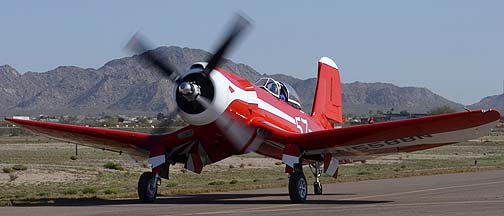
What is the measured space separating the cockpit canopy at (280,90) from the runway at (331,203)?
269cm

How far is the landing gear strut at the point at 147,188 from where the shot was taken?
23.1m

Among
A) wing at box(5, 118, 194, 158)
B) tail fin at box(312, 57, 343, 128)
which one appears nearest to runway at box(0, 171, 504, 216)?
wing at box(5, 118, 194, 158)

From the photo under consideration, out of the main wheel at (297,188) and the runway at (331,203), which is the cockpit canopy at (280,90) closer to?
the runway at (331,203)

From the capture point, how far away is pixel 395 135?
22922 mm

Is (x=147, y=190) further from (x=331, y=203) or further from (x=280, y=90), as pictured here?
(x=280, y=90)

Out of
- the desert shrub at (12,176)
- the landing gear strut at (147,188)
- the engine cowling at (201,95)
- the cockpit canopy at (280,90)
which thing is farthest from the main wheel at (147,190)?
the desert shrub at (12,176)

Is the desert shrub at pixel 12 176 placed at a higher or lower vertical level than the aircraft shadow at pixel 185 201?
higher

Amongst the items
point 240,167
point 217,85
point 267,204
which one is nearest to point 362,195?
point 267,204

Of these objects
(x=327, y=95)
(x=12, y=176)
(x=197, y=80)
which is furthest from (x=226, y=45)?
(x=12, y=176)

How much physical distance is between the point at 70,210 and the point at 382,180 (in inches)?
679

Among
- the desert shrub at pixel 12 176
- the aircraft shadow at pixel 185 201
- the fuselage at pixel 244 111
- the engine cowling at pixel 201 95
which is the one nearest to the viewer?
the engine cowling at pixel 201 95

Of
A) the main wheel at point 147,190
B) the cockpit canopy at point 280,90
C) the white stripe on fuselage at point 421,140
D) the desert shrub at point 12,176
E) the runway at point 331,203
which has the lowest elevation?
the runway at point 331,203

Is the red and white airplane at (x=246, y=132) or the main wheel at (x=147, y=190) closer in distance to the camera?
the red and white airplane at (x=246, y=132)

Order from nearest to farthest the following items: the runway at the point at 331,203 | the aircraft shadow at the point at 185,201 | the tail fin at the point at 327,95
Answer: the runway at the point at 331,203 → the aircraft shadow at the point at 185,201 → the tail fin at the point at 327,95
